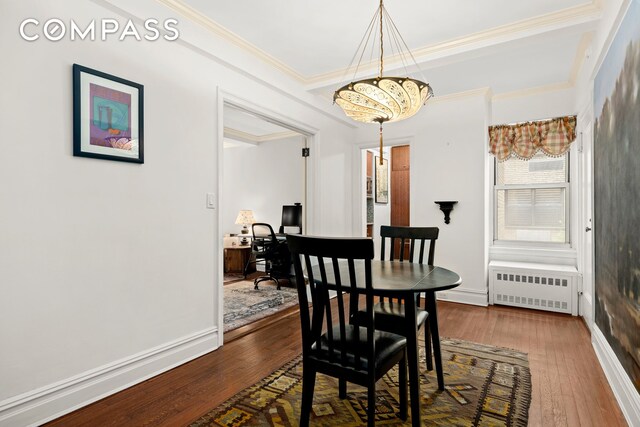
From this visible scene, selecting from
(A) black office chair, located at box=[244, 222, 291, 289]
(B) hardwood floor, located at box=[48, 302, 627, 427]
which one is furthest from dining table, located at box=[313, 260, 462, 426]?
(A) black office chair, located at box=[244, 222, 291, 289]

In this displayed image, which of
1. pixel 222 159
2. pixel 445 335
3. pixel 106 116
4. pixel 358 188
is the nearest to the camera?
pixel 106 116

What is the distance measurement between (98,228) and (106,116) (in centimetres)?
67

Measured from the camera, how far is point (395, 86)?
206 cm

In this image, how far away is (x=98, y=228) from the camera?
79.4 inches

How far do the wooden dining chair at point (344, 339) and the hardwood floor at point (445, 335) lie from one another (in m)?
0.74

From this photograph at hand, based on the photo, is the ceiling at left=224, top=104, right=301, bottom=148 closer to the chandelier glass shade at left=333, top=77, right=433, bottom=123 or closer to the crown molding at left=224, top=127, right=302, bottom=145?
the crown molding at left=224, top=127, right=302, bottom=145

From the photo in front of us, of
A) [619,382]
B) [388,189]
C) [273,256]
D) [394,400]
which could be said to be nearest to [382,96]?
[394,400]

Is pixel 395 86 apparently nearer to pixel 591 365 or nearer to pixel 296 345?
pixel 296 345

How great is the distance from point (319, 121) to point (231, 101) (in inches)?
57.9

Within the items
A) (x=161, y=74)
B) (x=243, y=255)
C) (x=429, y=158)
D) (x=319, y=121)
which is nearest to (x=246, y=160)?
(x=243, y=255)

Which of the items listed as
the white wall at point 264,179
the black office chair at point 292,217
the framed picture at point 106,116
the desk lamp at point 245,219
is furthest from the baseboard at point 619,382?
the desk lamp at point 245,219

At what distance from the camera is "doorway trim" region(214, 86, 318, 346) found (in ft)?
9.10

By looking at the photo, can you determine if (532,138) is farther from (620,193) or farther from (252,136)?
(252,136)

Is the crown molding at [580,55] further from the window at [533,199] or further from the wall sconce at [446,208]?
the wall sconce at [446,208]
